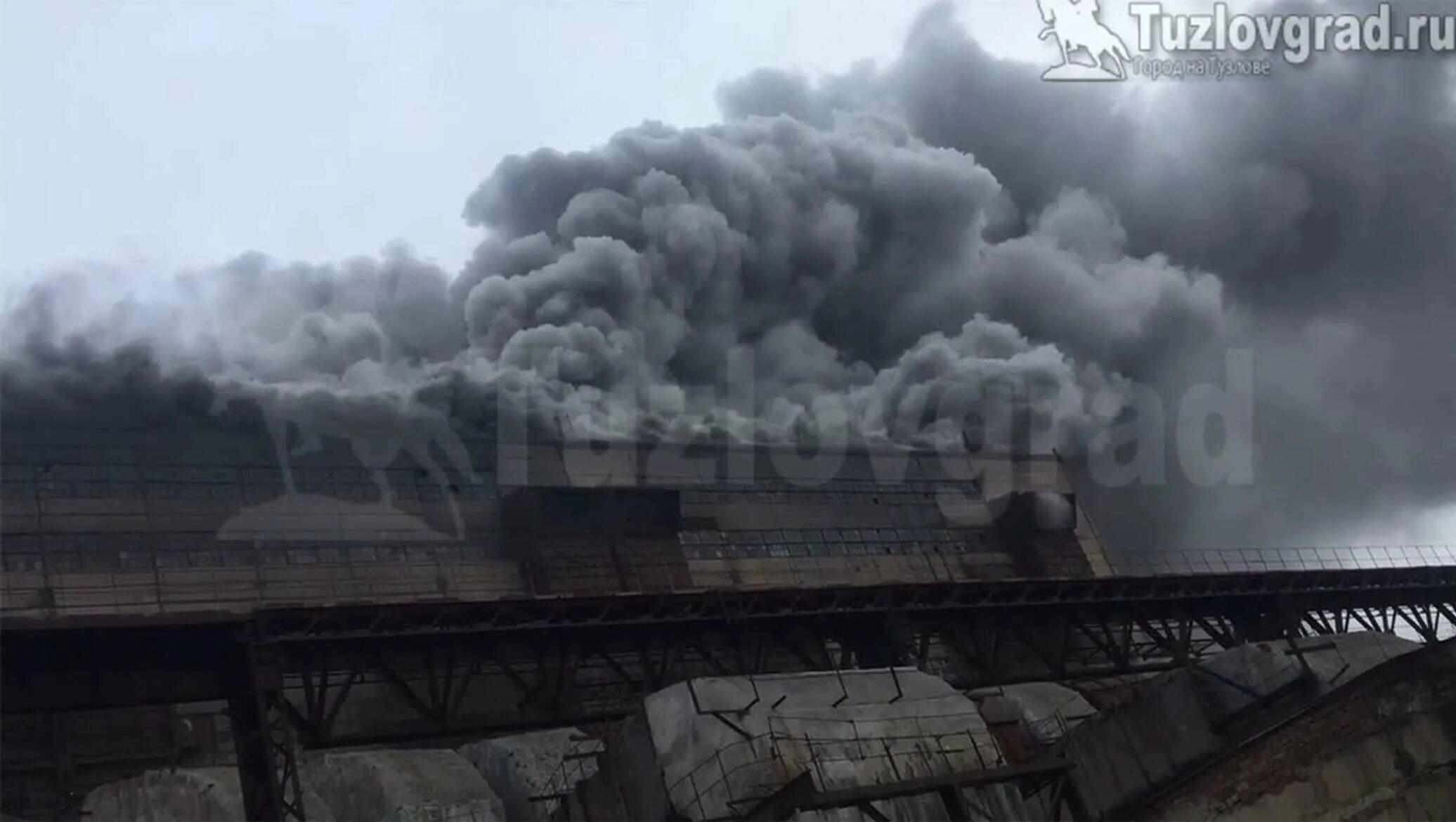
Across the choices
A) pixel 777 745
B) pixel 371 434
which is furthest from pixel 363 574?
pixel 777 745

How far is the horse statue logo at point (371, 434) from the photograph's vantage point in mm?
25344

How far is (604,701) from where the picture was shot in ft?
64.6

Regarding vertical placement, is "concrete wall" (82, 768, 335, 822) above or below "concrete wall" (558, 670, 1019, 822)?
above

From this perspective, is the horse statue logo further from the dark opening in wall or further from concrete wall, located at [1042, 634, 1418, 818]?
concrete wall, located at [1042, 634, 1418, 818]

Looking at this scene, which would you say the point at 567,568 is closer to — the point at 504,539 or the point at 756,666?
the point at 504,539

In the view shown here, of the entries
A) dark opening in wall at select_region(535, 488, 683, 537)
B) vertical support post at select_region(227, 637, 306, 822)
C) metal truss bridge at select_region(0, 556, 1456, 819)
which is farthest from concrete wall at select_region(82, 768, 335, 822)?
dark opening in wall at select_region(535, 488, 683, 537)

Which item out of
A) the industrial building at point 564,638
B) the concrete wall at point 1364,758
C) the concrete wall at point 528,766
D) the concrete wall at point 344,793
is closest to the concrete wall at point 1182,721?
the industrial building at point 564,638

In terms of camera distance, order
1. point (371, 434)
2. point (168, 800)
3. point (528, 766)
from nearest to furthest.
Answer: point (168, 800) < point (528, 766) < point (371, 434)

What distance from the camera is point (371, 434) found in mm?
26656

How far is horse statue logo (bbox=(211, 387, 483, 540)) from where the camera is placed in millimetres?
25344

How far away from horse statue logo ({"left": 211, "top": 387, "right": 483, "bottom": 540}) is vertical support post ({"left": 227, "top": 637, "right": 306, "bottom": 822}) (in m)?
10.3

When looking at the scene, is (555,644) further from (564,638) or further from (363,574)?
(363,574)

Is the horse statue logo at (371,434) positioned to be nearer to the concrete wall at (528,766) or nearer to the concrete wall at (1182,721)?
the concrete wall at (528,766)

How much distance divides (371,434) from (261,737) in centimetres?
1279
